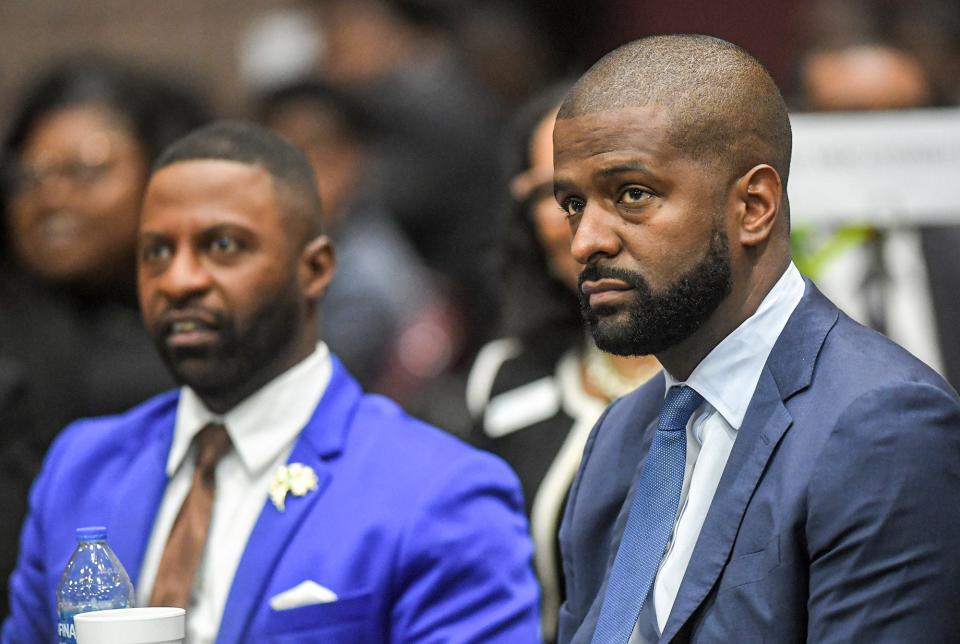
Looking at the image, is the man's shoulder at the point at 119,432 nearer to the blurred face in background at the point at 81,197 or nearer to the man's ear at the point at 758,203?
the blurred face in background at the point at 81,197

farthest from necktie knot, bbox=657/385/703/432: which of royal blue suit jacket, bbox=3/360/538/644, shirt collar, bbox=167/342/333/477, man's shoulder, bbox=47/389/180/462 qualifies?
man's shoulder, bbox=47/389/180/462

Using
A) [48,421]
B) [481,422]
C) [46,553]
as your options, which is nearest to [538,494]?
[481,422]

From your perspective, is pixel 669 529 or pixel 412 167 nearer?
pixel 669 529

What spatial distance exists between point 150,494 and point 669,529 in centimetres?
159

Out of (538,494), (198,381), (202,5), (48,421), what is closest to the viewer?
(198,381)

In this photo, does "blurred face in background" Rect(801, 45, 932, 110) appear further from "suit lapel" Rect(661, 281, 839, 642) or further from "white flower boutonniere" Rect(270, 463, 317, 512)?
"suit lapel" Rect(661, 281, 839, 642)

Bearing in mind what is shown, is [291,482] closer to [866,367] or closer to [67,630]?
[67,630]

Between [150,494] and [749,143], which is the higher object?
[749,143]

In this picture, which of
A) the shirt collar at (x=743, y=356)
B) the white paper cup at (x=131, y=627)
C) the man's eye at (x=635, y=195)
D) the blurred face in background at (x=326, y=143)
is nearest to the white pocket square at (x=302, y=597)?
the white paper cup at (x=131, y=627)

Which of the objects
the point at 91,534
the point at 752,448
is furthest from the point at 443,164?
the point at 752,448

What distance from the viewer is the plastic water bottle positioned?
116 inches

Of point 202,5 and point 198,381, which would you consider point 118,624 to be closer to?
point 198,381

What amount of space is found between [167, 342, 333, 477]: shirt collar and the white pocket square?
35 centimetres

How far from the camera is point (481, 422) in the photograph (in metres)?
4.65
